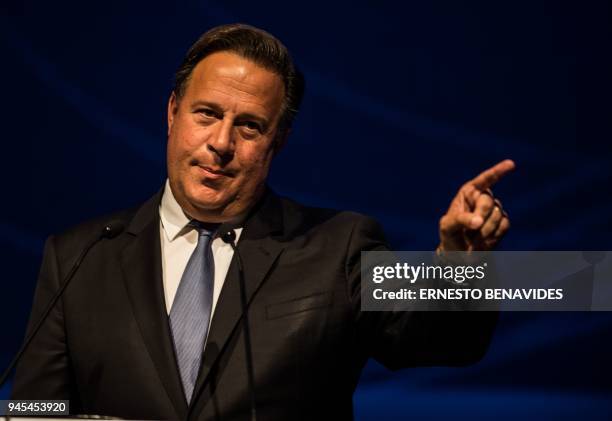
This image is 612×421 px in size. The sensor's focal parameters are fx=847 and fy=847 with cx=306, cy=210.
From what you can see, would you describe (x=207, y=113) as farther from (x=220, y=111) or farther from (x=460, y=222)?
(x=460, y=222)

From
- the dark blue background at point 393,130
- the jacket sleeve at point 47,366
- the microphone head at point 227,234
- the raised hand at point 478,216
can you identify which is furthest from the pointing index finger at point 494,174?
the dark blue background at point 393,130

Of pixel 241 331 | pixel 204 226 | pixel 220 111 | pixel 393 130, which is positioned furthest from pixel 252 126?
pixel 393 130

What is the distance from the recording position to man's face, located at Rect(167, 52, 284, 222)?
1.91 meters

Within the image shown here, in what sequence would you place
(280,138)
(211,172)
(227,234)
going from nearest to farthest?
(227,234), (211,172), (280,138)

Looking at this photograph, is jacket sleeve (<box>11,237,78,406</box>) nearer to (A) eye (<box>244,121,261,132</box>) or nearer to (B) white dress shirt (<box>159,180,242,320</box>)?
(B) white dress shirt (<box>159,180,242,320</box>)

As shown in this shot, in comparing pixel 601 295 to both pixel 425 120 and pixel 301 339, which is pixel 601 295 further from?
pixel 425 120

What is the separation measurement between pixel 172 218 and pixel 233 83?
349 millimetres

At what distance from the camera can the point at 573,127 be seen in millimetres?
2926

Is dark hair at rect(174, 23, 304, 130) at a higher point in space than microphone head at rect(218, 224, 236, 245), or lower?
higher

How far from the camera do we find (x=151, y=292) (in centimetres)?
184

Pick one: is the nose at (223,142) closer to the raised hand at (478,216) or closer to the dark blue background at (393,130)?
the raised hand at (478,216)

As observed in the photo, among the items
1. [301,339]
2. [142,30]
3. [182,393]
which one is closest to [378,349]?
[301,339]

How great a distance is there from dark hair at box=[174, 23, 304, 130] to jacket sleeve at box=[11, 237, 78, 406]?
60 centimetres

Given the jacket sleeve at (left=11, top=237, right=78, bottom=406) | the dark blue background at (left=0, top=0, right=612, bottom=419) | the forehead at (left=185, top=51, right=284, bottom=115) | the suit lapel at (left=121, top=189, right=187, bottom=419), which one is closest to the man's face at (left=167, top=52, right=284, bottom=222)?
the forehead at (left=185, top=51, right=284, bottom=115)
